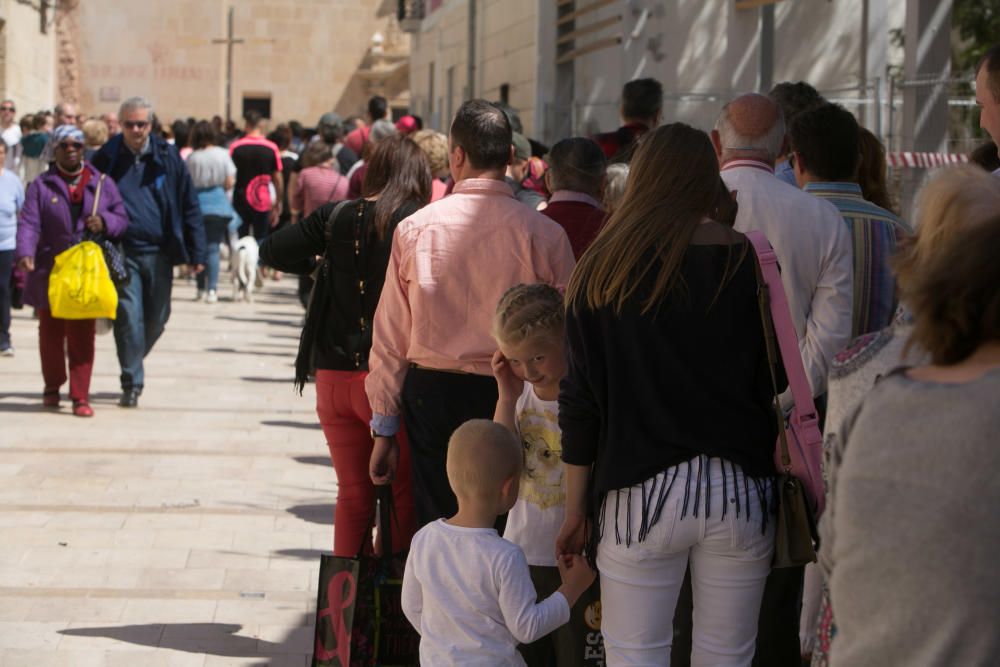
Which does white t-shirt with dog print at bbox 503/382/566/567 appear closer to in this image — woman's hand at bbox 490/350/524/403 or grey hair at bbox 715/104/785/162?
woman's hand at bbox 490/350/524/403

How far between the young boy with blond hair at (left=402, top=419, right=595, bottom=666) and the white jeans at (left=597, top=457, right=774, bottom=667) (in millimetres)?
147

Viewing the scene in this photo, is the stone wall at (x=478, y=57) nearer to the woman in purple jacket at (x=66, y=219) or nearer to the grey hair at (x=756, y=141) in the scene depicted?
the woman in purple jacket at (x=66, y=219)

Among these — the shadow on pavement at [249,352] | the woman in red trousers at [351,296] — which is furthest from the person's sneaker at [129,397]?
the woman in red trousers at [351,296]

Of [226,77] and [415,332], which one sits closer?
[415,332]

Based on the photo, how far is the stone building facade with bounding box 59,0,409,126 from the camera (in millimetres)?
47062

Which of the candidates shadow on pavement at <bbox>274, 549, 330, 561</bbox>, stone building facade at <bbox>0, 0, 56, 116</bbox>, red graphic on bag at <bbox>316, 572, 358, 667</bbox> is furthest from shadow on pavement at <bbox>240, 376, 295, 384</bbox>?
stone building facade at <bbox>0, 0, 56, 116</bbox>

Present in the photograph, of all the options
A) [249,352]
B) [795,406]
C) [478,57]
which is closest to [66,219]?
[249,352]

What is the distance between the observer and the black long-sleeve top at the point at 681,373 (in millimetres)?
3568

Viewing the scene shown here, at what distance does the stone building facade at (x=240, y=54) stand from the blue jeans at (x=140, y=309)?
120ft

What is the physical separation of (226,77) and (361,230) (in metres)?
43.6

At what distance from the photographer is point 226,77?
47.8 metres

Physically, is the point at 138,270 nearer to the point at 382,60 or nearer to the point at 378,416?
the point at 378,416

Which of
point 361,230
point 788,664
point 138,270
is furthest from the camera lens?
point 138,270

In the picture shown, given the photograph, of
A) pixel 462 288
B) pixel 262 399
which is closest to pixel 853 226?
pixel 462 288
